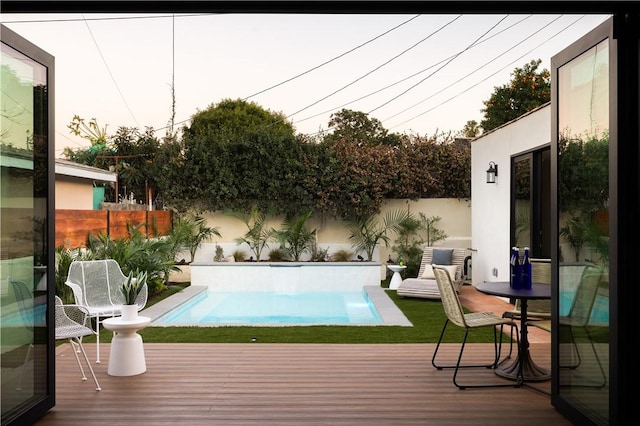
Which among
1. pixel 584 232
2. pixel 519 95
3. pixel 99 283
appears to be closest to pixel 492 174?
pixel 99 283

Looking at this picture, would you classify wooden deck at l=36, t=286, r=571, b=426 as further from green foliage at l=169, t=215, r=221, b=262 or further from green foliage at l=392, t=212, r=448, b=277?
green foliage at l=392, t=212, r=448, b=277

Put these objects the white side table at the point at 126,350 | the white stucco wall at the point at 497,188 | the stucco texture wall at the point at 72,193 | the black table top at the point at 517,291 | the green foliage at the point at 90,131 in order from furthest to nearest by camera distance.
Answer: the green foliage at the point at 90,131
the stucco texture wall at the point at 72,193
the white stucco wall at the point at 497,188
the white side table at the point at 126,350
the black table top at the point at 517,291

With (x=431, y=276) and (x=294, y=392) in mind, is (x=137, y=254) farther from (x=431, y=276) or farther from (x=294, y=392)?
(x=294, y=392)

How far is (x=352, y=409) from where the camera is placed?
186 inches

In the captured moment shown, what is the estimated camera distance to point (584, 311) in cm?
433

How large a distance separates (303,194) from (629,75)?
12.1 metres

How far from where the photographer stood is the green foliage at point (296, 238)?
15.3 m

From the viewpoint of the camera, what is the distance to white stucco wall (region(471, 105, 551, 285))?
31.8 ft

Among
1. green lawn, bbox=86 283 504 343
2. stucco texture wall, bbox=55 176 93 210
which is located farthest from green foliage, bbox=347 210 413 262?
green lawn, bbox=86 283 504 343

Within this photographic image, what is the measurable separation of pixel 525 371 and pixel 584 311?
152 cm

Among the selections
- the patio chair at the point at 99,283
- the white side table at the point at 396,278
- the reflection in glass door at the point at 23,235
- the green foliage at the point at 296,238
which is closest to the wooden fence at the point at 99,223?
the green foliage at the point at 296,238

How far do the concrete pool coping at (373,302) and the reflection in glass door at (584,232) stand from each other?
3.86 metres

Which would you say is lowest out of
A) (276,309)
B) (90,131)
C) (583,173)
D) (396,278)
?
(276,309)

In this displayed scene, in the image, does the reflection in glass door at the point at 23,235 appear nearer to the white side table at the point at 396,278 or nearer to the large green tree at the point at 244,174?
the white side table at the point at 396,278
